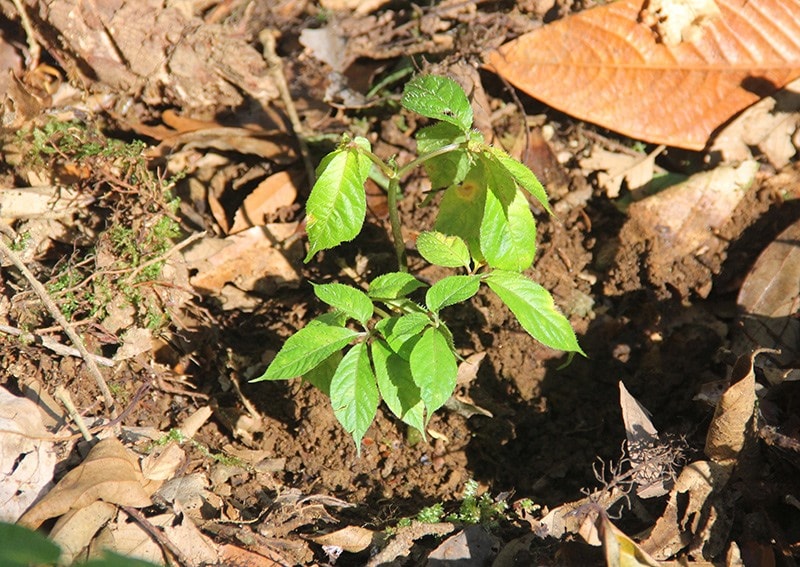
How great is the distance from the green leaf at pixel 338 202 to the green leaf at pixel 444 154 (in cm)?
28

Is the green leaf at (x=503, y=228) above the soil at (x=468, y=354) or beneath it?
above

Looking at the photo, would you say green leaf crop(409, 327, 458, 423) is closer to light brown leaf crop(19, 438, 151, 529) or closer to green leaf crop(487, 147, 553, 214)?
green leaf crop(487, 147, 553, 214)

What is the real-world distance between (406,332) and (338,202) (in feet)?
1.36

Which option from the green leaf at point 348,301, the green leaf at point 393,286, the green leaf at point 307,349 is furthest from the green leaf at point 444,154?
the green leaf at point 307,349

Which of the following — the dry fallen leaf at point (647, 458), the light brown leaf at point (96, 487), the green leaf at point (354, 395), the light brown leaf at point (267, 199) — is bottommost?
the dry fallen leaf at point (647, 458)

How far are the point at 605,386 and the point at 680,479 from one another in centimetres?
53

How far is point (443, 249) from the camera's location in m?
2.17

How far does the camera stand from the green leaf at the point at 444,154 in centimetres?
227

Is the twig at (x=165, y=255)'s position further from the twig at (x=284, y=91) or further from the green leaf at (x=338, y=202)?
the green leaf at (x=338, y=202)

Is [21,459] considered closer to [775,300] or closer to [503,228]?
[503,228]

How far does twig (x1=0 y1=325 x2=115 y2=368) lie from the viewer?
8.13 feet

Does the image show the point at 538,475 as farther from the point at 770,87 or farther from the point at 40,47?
the point at 40,47

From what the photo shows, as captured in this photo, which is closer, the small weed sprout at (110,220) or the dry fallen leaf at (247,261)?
the small weed sprout at (110,220)

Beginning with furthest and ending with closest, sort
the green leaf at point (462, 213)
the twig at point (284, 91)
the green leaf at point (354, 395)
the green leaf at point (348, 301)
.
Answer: the twig at point (284, 91), the green leaf at point (462, 213), the green leaf at point (348, 301), the green leaf at point (354, 395)
